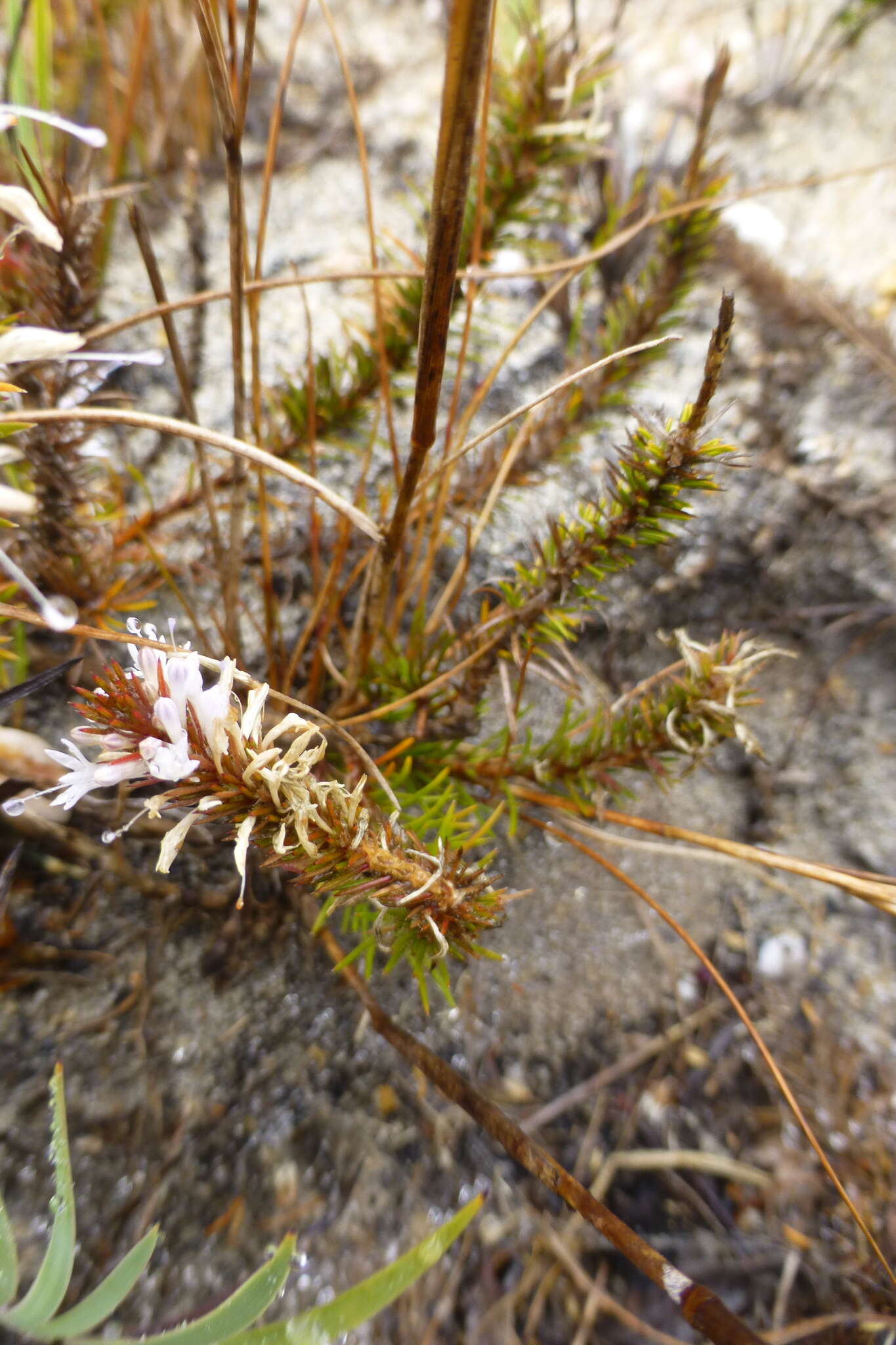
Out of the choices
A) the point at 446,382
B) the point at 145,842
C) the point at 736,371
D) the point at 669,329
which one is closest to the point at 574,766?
the point at 145,842

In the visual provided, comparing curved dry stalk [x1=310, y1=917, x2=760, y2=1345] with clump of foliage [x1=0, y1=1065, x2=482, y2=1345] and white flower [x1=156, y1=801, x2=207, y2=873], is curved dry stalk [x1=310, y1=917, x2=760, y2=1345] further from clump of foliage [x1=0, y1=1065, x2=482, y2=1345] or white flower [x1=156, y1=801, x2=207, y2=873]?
white flower [x1=156, y1=801, x2=207, y2=873]

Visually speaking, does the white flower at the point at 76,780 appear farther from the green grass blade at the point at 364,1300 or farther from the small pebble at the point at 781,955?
the small pebble at the point at 781,955

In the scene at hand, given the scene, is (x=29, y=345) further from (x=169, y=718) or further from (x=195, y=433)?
(x=169, y=718)

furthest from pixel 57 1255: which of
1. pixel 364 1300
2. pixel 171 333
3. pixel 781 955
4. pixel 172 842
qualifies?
pixel 781 955

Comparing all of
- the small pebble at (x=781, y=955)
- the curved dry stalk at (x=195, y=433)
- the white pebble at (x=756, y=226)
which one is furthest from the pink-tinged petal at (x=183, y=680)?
the white pebble at (x=756, y=226)

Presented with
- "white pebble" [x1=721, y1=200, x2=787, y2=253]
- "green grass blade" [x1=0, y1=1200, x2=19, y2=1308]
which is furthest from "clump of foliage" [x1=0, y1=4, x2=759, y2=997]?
"white pebble" [x1=721, y1=200, x2=787, y2=253]
